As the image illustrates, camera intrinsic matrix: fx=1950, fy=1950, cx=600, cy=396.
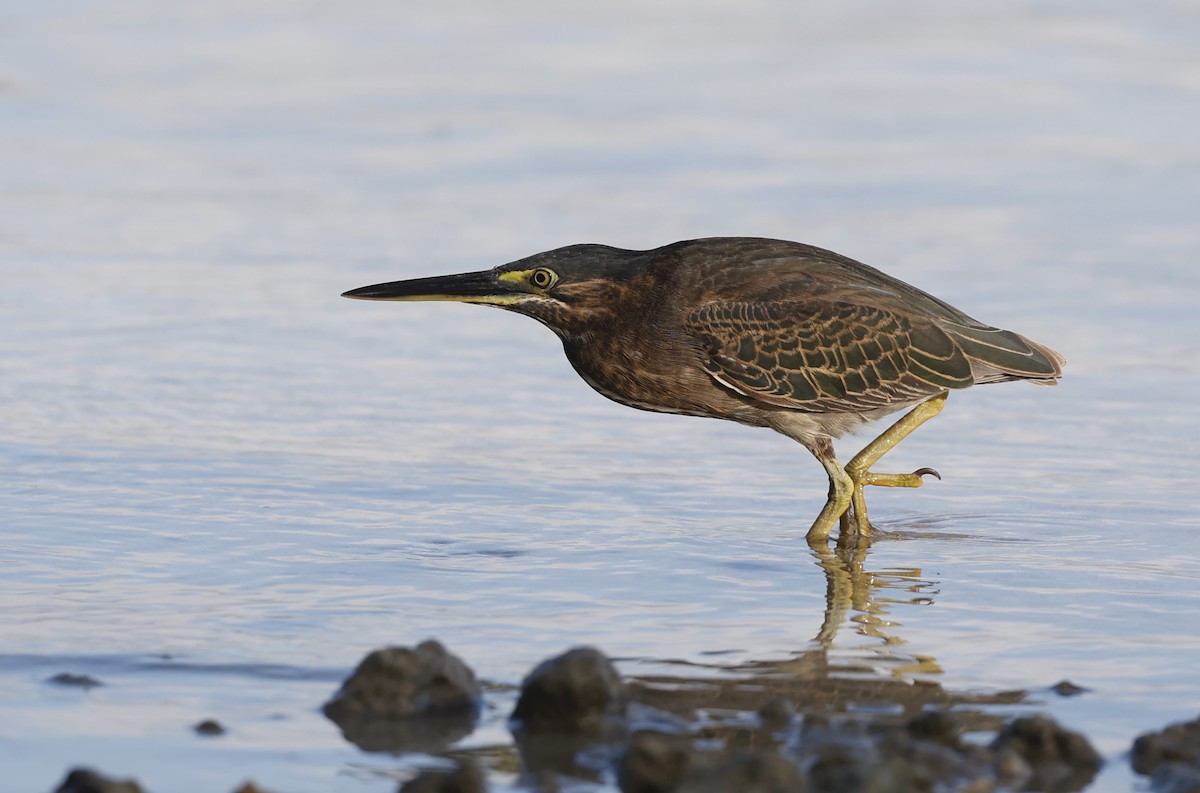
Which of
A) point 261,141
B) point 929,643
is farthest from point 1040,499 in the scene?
point 261,141

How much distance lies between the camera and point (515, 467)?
30.5ft

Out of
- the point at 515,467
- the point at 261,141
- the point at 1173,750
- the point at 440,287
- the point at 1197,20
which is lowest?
the point at 1173,750

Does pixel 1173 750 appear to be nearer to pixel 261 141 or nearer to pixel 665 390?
pixel 665 390

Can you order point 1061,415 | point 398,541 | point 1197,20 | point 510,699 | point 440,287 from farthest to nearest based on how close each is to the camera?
point 1197,20, point 1061,415, point 440,287, point 398,541, point 510,699

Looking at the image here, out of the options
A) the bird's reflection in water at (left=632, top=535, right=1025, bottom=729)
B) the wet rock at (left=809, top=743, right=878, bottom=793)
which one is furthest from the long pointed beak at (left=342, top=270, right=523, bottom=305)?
the wet rock at (left=809, top=743, right=878, bottom=793)

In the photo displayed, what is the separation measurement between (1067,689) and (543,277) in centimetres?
351

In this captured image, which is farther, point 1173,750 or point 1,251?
point 1,251

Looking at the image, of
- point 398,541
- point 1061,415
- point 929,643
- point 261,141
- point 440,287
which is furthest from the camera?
point 261,141

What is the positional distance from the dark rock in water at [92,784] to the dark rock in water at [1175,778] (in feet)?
8.60

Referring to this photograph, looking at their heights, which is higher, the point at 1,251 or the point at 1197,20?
the point at 1197,20

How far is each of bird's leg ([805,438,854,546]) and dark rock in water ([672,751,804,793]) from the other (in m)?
3.58

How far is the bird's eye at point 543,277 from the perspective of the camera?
8766mm

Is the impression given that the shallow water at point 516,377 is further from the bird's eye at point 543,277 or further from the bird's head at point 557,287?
the bird's eye at point 543,277

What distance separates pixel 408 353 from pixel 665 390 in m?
3.28
